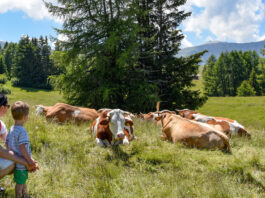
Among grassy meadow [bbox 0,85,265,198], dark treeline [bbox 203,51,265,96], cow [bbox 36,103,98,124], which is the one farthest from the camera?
dark treeline [bbox 203,51,265,96]

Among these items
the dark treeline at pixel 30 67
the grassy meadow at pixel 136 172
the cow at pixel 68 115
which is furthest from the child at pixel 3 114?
the dark treeline at pixel 30 67

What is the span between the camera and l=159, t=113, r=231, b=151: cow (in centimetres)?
549

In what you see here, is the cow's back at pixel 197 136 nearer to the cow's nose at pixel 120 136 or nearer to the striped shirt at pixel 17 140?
the cow's nose at pixel 120 136

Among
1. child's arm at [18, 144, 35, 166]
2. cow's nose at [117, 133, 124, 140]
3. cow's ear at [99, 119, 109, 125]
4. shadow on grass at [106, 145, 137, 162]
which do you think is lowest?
shadow on grass at [106, 145, 137, 162]

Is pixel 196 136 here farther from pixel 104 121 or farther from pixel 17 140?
pixel 17 140

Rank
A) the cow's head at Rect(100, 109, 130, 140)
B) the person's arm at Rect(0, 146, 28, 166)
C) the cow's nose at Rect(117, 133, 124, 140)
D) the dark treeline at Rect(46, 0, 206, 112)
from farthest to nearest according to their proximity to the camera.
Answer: the dark treeline at Rect(46, 0, 206, 112)
the cow's head at Rect(100, 109, 130, 140)
the cow's nose at Rect(117, 133, 124, 140)
the person's arm at Rect(0, 146, 28, 166)

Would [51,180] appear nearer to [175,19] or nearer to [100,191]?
[100,191]

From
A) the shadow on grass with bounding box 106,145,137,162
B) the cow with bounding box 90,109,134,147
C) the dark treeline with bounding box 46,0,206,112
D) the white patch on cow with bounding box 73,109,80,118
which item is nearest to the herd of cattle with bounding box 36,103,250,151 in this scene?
the cow with bounding box 90,109,134,147

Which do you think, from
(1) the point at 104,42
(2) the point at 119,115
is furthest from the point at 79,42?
(2) the point at 119,115

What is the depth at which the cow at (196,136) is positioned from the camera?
5488mm

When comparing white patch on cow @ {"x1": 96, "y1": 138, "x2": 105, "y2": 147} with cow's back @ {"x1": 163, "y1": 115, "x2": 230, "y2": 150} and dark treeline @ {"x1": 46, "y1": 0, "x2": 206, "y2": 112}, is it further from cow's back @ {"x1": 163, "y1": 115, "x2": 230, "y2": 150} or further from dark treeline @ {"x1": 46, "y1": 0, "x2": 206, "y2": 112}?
dark treeline @ {"x1": 46, "y1": 0, "x2": 206, "y2": 112}

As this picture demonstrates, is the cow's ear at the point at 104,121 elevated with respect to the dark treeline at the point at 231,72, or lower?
lower

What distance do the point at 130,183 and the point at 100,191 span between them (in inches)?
20.4

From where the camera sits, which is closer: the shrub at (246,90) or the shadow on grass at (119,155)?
the shadow on grass at (119,155)
